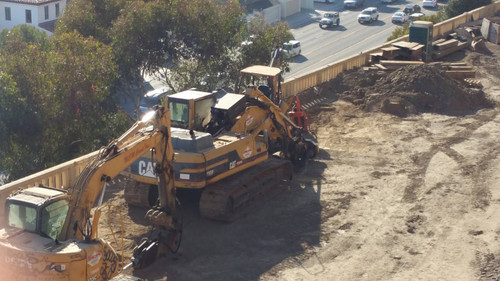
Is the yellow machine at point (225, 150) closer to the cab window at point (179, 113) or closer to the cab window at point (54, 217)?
the cab window at point (179, 113)

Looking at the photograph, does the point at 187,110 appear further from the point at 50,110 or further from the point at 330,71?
the point at 330,71

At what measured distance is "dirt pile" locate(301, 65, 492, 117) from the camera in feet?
93.9

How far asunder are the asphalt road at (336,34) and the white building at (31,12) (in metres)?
19.1

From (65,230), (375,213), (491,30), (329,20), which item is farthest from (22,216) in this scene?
(329,20)

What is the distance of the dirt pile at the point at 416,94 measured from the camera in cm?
2861

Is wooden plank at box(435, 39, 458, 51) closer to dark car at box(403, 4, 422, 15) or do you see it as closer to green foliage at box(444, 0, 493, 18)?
green foliage at box(444, 0, 493, 18)

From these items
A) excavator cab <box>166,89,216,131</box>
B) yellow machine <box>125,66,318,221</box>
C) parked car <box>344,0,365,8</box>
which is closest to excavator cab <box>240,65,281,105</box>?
yellow machine <box>125,66,318,221</box>

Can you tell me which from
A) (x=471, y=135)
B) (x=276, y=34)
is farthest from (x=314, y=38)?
(x=471, y=135)

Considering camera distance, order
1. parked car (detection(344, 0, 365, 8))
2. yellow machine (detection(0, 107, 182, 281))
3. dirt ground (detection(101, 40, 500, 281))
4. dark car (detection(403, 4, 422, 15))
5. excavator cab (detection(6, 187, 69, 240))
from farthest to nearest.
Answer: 1. parked car (detection(344, 0, 365, 8))
2. dark car (detection(403, 4, 422, 15))
3. dirt ground (detection(101, 40, 500, 281))
4. excavator cab (detection(6, 187, 69, 240))
5. yellow machine (detection(0, 107, 182, 281))

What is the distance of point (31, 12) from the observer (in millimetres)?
58938

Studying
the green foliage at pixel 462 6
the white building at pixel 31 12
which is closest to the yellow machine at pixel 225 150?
the green foliage at pixel 462 6

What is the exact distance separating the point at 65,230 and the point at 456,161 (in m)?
13.6

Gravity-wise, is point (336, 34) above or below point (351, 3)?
below

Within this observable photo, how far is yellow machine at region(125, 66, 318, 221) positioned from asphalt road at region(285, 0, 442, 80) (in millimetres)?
32914
